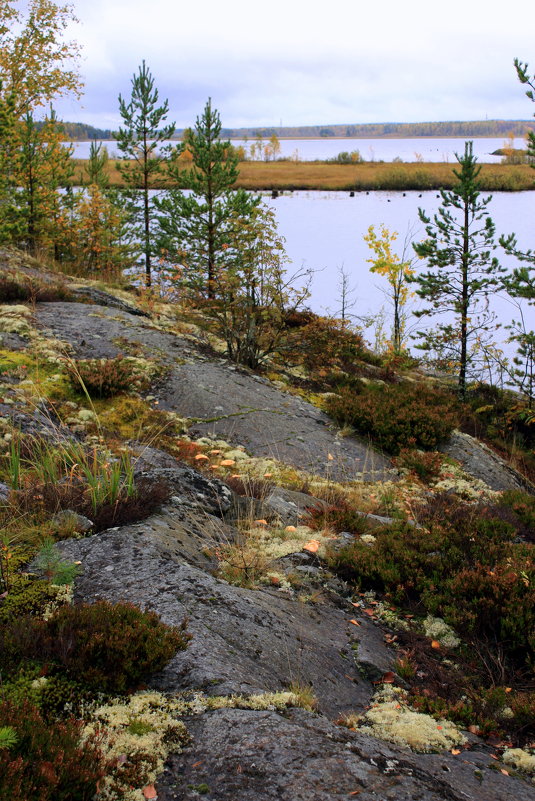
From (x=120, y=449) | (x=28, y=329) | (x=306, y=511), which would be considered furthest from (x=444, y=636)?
(x=28, y=329)

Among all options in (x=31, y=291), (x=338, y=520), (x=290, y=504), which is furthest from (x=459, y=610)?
(x=31, y=291)

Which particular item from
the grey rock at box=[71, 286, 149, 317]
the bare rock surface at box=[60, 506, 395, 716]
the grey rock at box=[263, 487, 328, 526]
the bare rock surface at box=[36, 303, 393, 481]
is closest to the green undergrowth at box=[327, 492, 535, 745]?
the bare rock surface at box=[60, 506, 395, 716]

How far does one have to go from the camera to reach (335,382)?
41.8 feet

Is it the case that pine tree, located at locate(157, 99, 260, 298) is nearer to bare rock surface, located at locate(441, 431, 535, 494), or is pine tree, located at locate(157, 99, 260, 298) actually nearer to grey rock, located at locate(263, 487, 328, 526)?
bare rock surface, located at locate(441, 431, 535, 494)

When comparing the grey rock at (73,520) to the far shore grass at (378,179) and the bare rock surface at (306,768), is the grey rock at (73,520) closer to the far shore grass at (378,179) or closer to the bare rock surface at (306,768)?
the bare rock surface at (306,768)

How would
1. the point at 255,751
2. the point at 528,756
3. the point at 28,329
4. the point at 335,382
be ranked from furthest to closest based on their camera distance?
the point at 335,382 → the point at 28,329 → the point at 528,756 → the point at 255,751

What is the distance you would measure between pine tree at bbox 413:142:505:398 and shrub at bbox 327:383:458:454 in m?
6.22

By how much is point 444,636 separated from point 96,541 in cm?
273

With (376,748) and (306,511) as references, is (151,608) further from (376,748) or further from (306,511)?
(306,511)

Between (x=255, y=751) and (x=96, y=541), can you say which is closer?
(x=255, y=751)

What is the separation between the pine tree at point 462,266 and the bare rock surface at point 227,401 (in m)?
7.83

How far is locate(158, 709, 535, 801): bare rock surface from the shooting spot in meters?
2.24

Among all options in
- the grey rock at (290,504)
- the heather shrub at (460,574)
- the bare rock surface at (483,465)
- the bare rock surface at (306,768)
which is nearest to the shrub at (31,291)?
the grey rock at (290,504)

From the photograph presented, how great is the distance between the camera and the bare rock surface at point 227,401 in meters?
8.81
